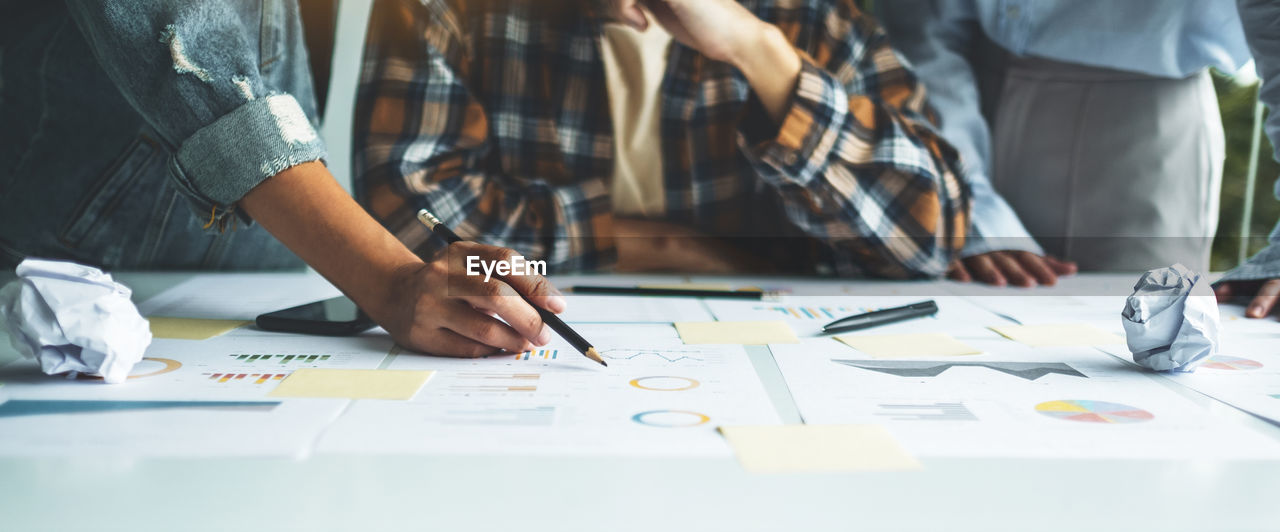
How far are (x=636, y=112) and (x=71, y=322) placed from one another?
797 mm

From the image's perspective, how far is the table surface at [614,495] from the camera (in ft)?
1.03

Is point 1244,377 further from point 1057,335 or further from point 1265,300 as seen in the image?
point 1265,300

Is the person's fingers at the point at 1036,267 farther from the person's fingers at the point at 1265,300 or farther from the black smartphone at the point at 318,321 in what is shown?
the black smartphone at the point at 318,321

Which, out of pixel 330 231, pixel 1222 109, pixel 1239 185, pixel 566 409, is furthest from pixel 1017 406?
pixel 1239 185

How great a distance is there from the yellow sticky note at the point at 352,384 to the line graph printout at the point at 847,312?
0.31 m

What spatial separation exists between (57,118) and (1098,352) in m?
1.05

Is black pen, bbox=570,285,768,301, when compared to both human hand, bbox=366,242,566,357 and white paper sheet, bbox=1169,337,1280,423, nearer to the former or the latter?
human hand, bbox=366,242,566,357

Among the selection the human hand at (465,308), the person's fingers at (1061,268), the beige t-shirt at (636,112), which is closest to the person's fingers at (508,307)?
the human hand at (465,308)

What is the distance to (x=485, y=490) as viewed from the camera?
13.4 inches

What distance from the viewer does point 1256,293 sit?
0.84m

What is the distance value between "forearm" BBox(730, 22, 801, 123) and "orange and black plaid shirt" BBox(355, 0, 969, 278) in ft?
0.09

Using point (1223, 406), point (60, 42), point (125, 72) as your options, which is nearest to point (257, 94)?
point (125, 72)

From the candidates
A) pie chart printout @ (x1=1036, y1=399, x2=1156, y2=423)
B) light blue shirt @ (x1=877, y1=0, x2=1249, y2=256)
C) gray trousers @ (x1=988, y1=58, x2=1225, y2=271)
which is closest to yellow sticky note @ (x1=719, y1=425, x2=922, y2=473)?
pie chart printout @ (x1=1036, y1=399, x2=1156, y2=423)

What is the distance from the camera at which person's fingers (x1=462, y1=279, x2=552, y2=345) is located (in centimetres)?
56
